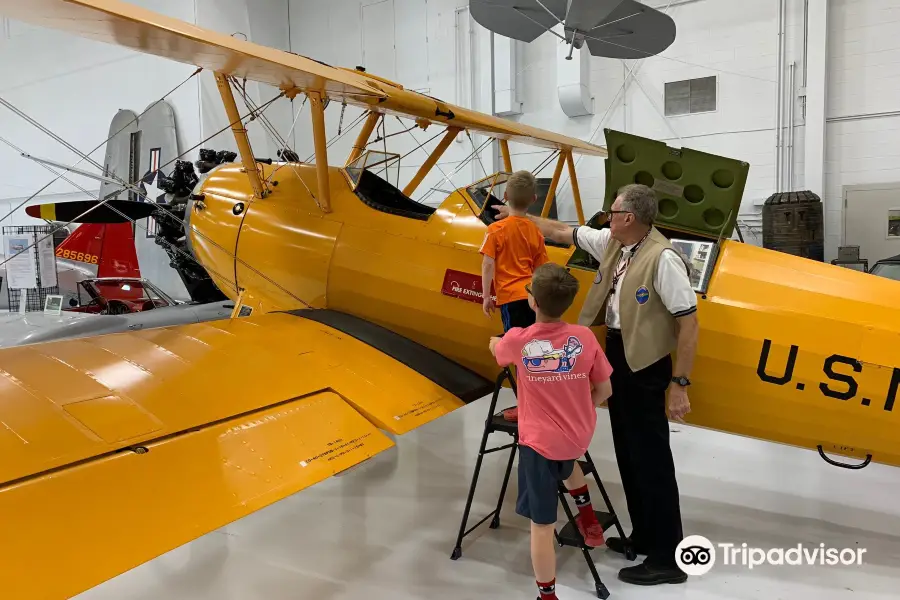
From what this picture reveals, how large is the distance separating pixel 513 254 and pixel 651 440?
3.49 ft

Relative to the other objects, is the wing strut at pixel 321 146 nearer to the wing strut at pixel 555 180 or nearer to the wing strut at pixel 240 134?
the wing strut at pixel 240 134

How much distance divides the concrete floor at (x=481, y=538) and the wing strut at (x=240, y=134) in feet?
6.89

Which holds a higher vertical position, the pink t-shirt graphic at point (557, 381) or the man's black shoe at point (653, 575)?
the pink t-shirt graphic at point (557, 381)

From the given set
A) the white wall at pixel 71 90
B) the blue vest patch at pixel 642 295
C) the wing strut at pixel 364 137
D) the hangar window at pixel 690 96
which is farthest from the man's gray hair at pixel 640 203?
the white wall at pixel 71 90

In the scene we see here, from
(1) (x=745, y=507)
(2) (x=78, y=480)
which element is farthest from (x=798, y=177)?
(2) (x=78, y=480)

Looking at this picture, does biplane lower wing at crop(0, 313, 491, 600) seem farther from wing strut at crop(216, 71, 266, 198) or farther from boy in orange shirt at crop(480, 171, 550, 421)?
wing strut at crop(216, 71, 266, 198)

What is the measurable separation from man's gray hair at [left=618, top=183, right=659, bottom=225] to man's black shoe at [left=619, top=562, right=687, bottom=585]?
1600 mm

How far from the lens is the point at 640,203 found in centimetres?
263

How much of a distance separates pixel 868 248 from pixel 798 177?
1155mm

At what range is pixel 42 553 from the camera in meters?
1.63

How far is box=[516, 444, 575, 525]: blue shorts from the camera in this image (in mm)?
2359

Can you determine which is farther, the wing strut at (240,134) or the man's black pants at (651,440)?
the wing strut at (240,134)

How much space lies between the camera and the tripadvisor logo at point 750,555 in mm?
2959

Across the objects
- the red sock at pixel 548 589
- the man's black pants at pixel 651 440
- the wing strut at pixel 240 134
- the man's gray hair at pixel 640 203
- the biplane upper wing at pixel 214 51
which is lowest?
the red sock at pixel 548 589
